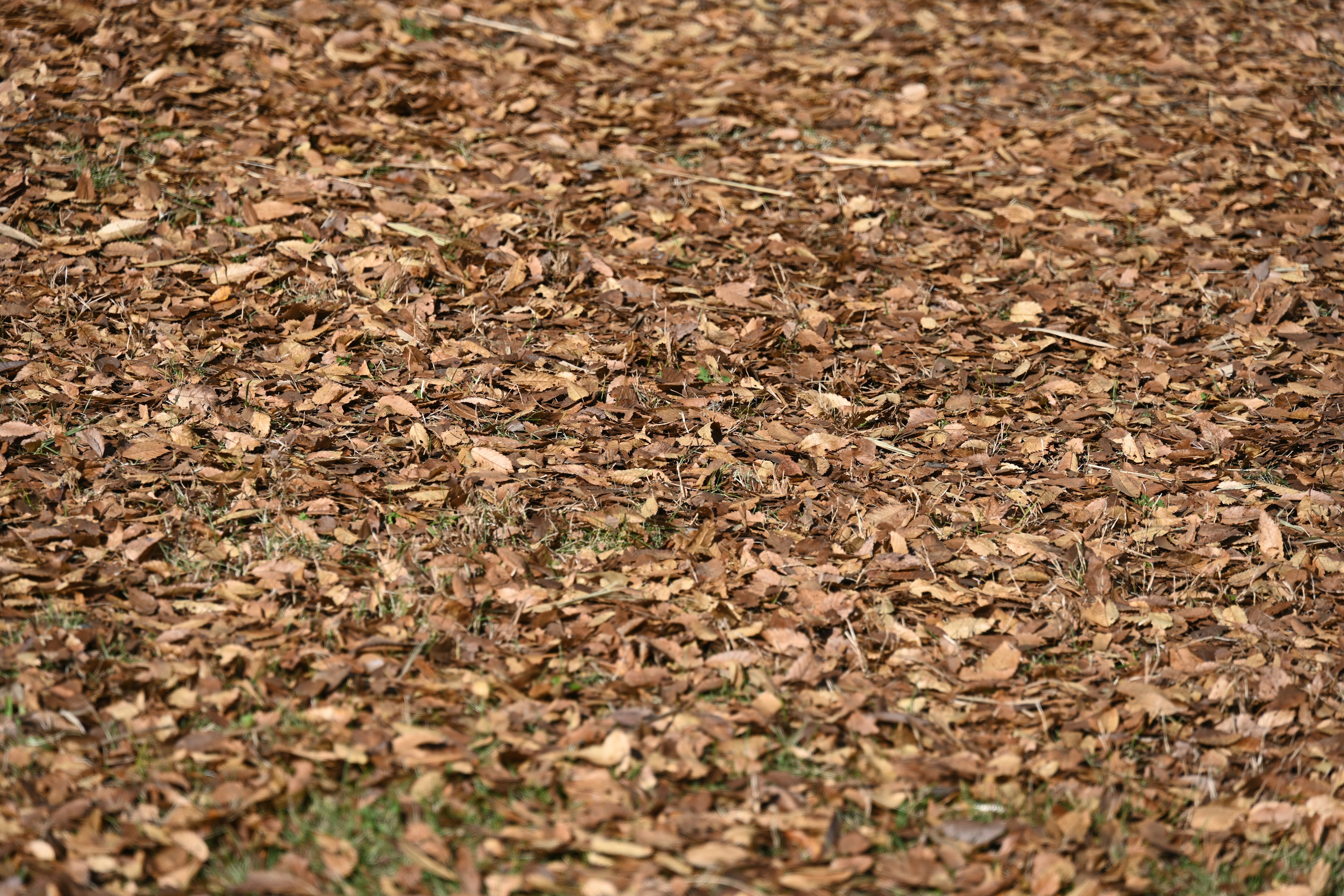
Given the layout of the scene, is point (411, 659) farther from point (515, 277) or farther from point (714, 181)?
point (714, 181)

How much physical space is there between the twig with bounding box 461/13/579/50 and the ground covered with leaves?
29 millimetres

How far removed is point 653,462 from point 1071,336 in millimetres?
1692

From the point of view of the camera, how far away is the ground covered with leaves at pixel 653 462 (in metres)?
2.58

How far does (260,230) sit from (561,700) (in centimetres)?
236

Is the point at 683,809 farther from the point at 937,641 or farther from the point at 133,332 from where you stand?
the point at 133,332

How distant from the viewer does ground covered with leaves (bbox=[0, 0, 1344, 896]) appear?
8.48 ft

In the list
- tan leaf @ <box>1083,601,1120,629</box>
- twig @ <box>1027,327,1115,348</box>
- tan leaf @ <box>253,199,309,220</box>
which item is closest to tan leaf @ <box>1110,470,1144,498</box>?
tan leaf @ <box>1083,601,1120,629</box>

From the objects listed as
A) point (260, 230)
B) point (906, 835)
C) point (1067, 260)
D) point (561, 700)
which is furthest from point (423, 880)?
point (1067, 260)

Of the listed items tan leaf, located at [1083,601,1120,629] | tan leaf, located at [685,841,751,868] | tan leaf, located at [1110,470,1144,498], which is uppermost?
tan leaf, located at [685,841,751,868]

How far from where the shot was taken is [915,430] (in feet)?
12.5

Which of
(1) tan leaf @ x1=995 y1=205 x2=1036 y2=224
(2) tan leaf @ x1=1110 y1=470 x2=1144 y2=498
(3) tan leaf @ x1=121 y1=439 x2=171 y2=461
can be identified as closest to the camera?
(3) tan leaf @ x1=121 y1=439 x2=171 y2=461

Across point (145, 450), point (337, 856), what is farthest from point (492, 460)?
point (337, 856)

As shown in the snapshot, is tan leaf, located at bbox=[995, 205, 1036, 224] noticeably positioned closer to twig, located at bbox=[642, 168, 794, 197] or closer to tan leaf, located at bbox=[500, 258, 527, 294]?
twig, located at bbox=[642, 168, 794, 197]

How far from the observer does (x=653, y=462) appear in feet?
11.8
